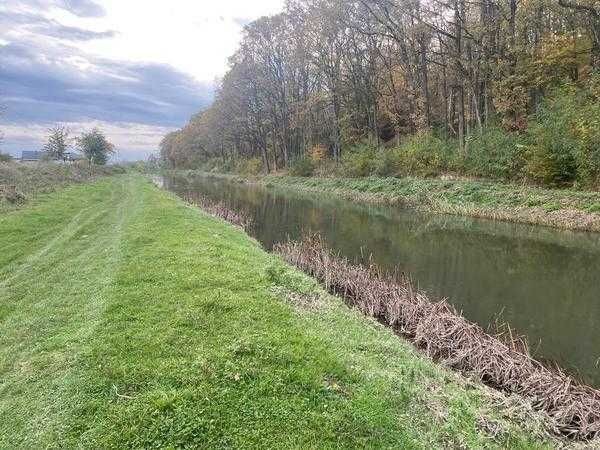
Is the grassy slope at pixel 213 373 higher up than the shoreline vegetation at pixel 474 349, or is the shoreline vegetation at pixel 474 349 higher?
the grassy slope at pixel 213 373

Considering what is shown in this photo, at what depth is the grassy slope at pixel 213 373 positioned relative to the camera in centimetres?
504

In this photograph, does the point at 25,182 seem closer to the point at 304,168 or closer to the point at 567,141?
the point at 304,168

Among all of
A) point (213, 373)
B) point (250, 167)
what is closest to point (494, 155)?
point (213, 373)

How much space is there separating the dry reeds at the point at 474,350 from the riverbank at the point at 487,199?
13926 mm

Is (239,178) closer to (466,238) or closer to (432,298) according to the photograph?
(466,238)

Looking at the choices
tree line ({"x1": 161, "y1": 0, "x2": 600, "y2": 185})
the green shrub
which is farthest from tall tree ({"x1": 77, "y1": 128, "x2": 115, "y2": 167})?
the green shrub

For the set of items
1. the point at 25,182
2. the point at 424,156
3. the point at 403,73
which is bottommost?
the point at 25,182

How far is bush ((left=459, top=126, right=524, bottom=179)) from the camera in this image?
27.4 m

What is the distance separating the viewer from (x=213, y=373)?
5941mm

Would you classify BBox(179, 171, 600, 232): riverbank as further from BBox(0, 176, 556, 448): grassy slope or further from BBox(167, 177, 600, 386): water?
BBox(0, 176, 556, 448): grassy slope

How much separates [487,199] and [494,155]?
4.06 meters

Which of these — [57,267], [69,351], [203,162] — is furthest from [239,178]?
[69,351]

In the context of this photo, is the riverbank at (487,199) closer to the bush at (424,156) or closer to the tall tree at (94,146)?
the bush at (424,156)

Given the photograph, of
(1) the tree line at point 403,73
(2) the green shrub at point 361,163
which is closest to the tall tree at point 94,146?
(1) the tree line at point 403,73
